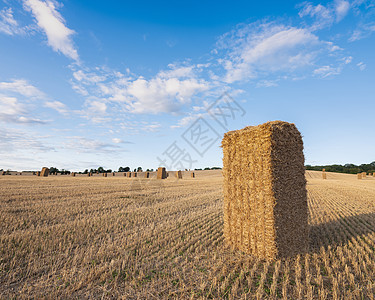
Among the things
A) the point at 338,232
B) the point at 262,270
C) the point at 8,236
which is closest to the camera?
the point at 262,270

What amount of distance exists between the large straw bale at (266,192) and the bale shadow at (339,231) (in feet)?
1.99

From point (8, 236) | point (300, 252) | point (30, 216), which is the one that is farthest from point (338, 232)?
point (30, 216)

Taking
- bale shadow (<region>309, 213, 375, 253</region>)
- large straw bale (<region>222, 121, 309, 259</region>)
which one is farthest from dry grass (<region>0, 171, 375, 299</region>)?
large straw bale (<region>222, 121, 309, 259</region>)

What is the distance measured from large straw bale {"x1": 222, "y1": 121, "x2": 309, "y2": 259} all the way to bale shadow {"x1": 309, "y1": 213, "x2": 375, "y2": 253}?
1.99 feet

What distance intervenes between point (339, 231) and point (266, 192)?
3.73 meters

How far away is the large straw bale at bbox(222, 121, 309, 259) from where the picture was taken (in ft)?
15.7

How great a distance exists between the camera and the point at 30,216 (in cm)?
798

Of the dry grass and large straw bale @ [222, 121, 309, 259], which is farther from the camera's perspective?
large straw bale @ [222, 121, 309, 259]

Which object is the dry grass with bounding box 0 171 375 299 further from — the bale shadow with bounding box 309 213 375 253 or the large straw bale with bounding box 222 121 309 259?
the large straw bale with bounding box 222 121 309 259

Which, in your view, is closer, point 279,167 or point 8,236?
point 279,167

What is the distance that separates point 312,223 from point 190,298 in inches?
246

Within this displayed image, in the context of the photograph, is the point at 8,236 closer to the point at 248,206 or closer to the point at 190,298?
the point at 190,298

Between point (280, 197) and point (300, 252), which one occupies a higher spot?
point (280, 197)

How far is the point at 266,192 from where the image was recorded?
4.83 metres
